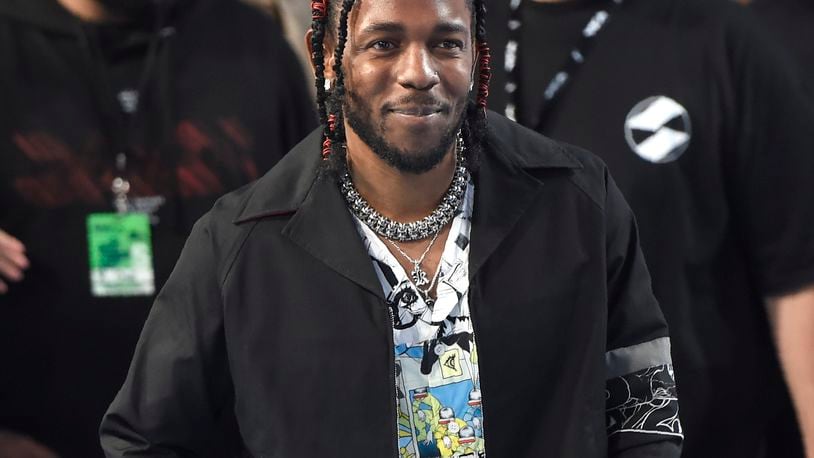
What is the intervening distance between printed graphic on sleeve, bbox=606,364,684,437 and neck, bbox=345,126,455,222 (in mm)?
399

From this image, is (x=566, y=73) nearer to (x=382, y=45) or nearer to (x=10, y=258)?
(x=382, y=45)

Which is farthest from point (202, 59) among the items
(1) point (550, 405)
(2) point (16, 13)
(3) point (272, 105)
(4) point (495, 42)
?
(1) point (550, 405)

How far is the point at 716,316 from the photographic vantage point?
2.88m

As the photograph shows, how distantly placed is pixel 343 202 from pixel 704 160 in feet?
3.35

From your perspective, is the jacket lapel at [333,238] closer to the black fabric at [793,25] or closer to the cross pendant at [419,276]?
the cross pendant at [419,276]

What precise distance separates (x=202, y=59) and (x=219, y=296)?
128cm

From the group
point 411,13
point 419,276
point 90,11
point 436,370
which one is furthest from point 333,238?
point 90,11

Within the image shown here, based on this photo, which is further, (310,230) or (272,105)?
(272,105)

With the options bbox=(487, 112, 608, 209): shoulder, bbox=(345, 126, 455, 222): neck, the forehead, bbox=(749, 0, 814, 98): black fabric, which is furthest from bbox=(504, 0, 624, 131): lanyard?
the forehead

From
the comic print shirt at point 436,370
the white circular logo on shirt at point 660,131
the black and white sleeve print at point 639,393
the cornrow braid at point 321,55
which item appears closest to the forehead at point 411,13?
the cornrow braid at point 321,55

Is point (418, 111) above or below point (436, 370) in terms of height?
above

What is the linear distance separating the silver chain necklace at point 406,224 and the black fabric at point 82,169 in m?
1.09

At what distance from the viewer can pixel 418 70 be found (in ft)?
6.36

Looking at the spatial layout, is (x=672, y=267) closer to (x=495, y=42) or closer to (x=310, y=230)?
(x=495, y=42)
